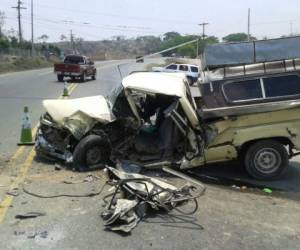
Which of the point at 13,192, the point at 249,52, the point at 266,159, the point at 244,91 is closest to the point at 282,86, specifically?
the point at 244,91

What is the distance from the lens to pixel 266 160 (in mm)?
9484

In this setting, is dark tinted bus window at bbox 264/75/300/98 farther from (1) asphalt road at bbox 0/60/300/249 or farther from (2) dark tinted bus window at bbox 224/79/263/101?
(1) asphalt road at bbox 0/60/300/249

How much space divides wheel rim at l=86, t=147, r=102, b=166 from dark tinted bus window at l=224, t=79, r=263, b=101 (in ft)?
7.64

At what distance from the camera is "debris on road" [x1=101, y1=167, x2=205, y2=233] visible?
260 inches

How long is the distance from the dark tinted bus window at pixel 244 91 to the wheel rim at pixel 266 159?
0.89m

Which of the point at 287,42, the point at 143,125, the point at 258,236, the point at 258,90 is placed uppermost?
the point at 287,42

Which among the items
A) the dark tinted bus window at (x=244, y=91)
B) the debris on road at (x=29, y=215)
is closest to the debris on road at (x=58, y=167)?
the debris on road at (x=29, y=215)

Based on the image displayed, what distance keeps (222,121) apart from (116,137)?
1.87 meters

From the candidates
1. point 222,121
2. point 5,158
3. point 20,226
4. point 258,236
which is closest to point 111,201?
point 20,226

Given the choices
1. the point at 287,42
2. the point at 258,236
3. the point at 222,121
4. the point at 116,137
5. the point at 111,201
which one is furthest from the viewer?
the point at 287,42

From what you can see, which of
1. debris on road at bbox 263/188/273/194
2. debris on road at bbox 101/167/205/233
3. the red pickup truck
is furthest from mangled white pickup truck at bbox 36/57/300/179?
the red pickup truck

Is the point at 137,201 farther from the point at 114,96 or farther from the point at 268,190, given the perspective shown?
the point at 114,96

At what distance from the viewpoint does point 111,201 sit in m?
7.09

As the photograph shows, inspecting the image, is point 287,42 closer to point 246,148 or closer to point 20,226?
point 246,148
